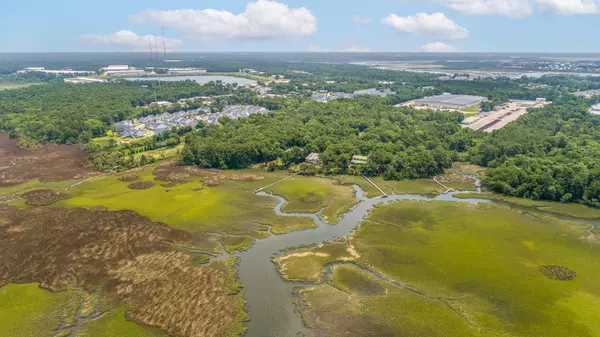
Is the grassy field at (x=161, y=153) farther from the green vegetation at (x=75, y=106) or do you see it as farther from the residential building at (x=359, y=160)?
the residential building at (x=359, y=160)

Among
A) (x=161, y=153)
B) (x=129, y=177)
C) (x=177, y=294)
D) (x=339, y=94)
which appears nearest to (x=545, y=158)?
(x=177, y=294)

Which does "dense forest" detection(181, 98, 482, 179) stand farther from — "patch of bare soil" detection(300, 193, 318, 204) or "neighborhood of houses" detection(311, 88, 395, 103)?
"neighborhood of houses" detection(311, 88, 395, 103)

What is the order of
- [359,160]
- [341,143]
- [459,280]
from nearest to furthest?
[459,280] < [359,160] < [341,143]

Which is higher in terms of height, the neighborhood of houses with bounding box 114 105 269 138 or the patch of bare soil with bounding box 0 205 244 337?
the neighborhood of houses with bounding box 114 105 269 138

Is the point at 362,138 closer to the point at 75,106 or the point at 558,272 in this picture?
the point at 558,272

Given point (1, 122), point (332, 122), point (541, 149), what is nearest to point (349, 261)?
point (541, 149)

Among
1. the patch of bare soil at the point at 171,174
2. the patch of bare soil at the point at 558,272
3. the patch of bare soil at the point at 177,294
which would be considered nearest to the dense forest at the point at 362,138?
the patch of bare soil at the point at 171,174

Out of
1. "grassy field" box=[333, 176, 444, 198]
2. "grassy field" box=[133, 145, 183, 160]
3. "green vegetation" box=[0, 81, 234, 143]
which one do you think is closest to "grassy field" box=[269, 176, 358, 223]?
"grassy field" box=[333, 176, 444, 198]
